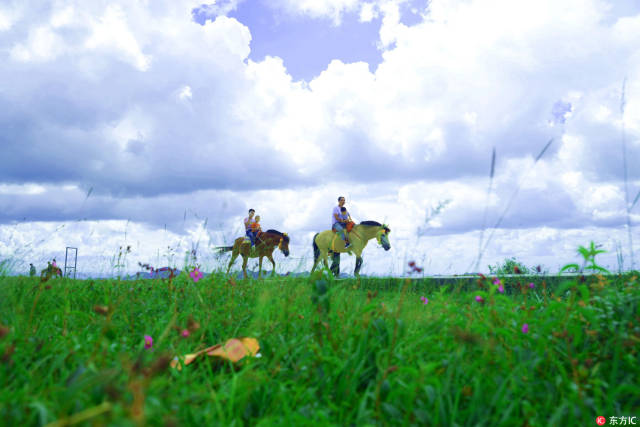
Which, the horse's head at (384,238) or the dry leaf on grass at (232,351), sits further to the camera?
the horse's head at (384,238)

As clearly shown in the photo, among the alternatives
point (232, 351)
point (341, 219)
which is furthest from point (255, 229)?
point (232, 351)

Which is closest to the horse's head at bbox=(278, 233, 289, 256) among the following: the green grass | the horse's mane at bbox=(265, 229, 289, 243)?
the horse's mane at bbox=(265, 229, 289, 243)

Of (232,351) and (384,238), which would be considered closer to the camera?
(232,351)

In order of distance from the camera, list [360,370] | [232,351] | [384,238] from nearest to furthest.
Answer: [360,370]
[232,351]
[384,238]

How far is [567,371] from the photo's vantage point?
250 cm

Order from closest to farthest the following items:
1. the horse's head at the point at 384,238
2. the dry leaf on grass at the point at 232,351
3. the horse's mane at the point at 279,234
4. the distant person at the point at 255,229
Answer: the dry leaf on grass at the point at 232,351 → the horse's head at the point at 384,238 → the distant person at the point at 255,229 → the horse's mane at the point at 279,234

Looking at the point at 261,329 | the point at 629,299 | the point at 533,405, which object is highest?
the point at 629,299

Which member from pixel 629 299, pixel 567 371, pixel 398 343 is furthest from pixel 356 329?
pixel 629 299

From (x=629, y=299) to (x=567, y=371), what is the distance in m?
0.63

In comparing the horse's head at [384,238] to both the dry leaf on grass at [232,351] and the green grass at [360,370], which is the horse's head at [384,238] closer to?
the green grass at [360,370]

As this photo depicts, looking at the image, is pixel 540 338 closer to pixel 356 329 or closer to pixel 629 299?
pixel 629 299

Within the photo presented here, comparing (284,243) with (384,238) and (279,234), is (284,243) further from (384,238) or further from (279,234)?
(384,238)

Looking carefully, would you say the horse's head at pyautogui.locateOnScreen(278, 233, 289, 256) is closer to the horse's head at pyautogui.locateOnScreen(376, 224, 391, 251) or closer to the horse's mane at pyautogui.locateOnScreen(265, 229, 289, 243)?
the horse's mane at pyautogui.locateOnScreen(265, 229, 289, 243)

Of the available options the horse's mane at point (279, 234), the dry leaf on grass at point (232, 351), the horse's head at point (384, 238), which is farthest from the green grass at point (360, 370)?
the horse's mane at point (279, 234)
